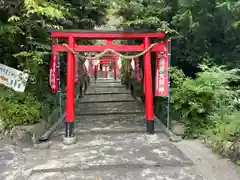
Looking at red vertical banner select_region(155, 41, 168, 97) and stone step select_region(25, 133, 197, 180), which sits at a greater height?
red vertical banner select_region(155, 41, 168, 97)

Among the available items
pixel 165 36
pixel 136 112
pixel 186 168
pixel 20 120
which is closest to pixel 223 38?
pixel 165 36

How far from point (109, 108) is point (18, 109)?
4.46 metres

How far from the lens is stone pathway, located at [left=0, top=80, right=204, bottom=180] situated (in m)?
4.34

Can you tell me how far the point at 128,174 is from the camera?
4352 mm

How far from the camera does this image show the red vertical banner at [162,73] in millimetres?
6484

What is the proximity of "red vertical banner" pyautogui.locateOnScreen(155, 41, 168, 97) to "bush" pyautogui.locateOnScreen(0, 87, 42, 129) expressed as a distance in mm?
3517

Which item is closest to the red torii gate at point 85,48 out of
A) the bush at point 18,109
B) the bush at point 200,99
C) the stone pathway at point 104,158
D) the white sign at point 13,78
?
the stone pathway at point 104,158

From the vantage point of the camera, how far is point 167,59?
6.48 metres

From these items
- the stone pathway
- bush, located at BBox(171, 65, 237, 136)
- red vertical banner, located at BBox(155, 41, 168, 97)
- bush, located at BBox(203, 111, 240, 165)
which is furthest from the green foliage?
bush, located at BBox(203, 111, 240, 165)

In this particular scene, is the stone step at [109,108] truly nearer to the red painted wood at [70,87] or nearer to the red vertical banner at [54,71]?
the red vertical banner at [54,71]

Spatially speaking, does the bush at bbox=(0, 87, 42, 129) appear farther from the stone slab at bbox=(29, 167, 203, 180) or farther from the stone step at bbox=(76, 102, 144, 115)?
the stone step at bbox=(76, 102, 144, 115)

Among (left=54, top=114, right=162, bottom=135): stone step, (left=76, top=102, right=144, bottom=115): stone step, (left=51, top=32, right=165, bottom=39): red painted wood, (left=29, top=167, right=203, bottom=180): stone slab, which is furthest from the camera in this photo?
(left=76, top=102, right=144, bottom=115): stone step

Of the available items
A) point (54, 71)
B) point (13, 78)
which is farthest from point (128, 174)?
point (13, 78)

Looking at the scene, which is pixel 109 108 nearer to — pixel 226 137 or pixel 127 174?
pixel 226 137
